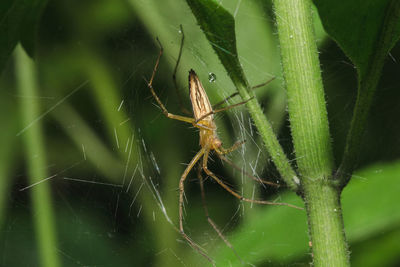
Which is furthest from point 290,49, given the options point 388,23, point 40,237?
point 40,237

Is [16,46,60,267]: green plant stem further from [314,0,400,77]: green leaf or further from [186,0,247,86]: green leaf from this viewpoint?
[314,0,400,77]: green leaf

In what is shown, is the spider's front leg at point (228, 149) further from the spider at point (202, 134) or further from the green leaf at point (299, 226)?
the green leaf at point (299, 226)

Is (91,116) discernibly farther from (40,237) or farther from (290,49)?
(290,49)

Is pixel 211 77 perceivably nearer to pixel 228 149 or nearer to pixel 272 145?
pixel 228 149

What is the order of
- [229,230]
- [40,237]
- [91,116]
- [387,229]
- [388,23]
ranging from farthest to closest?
[91,116] → [40,237] → [229,230] → [387,229] → [388,23]

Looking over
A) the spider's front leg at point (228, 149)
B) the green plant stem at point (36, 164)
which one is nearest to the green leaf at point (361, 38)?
the spider's front leg at point (228, 149)

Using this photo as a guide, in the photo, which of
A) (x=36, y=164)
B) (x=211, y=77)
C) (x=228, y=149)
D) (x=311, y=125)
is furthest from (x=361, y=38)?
(x=36, y=164)
